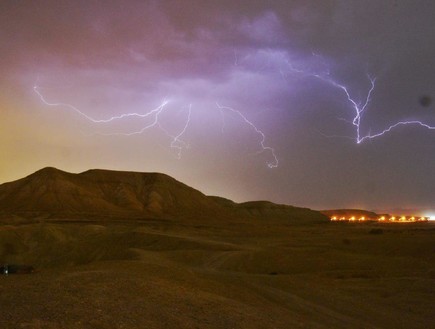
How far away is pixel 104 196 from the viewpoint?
115 meters

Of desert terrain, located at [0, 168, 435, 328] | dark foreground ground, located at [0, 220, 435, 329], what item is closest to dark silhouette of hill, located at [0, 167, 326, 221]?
desert terrain, located at [0, 168, 435, 328]

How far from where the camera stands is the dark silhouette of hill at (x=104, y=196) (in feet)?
330

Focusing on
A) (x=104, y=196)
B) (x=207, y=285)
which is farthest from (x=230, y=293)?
(x=104, y=196)

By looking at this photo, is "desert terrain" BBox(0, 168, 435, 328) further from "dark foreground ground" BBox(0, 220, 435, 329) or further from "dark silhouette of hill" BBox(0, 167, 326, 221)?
"dark silhouette of hill" BBox(0, 167, 326, 221)

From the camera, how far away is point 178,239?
45.5 m

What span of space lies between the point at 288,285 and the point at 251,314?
8.72 metres

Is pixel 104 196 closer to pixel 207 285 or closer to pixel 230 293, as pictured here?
pixel 207 285

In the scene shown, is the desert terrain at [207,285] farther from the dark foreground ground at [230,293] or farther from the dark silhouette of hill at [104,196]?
the dark silhouette of hill at [104,196]

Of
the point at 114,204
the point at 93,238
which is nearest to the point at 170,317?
the point at 93,238

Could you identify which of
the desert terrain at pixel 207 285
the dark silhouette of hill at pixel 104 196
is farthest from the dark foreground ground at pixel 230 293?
the dark silhouette of hill at pixel 104 196

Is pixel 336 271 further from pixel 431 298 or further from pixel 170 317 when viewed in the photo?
pixel 170 317

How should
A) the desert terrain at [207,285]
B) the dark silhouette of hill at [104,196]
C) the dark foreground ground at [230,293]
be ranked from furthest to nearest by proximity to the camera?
1. the dark silhouette of hill at [104,196]
2. the desert terrain at [207,285]
3. the dark foreground ground at [230,293]

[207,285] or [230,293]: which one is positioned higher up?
[207,285]

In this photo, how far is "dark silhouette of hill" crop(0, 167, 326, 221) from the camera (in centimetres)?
10069
